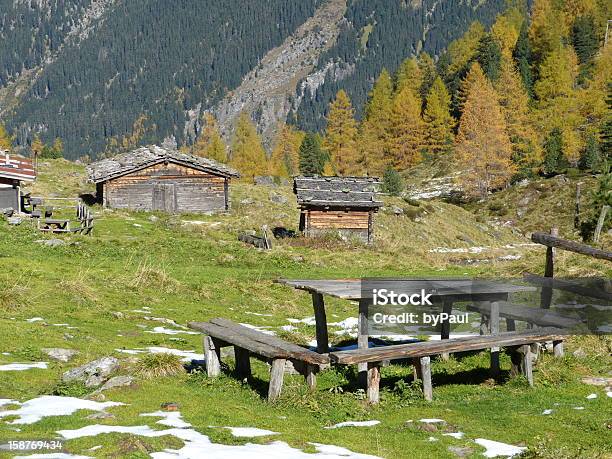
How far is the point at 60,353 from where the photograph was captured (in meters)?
13.7

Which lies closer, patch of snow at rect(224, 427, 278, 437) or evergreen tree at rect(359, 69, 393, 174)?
patch of snow at rect(224, 427, 278, 437)

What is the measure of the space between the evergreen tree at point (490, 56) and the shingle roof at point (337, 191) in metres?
55.8

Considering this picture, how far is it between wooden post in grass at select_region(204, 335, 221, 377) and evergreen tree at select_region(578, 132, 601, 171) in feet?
210

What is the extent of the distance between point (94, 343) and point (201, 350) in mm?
2107

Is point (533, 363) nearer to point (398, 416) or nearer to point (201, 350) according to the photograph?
point (398, 416)

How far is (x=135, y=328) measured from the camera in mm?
17016

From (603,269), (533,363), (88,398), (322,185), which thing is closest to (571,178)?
(322,185)

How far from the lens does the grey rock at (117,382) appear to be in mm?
11512

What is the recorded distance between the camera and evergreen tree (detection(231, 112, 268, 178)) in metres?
97.3

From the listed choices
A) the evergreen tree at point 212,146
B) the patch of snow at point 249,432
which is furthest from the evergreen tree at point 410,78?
the patch of snow at point 249,432

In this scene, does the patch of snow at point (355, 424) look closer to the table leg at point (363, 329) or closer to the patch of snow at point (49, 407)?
the table leg at point (363, 329)

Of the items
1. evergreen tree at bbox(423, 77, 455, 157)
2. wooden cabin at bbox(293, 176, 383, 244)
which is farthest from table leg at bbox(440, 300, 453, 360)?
evergreen tree at bbox(423, 77, 455, 157)

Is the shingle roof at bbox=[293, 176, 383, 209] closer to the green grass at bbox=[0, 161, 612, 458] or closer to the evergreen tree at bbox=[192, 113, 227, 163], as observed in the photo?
the green grass at bbox=[0, 161, 612, 458]

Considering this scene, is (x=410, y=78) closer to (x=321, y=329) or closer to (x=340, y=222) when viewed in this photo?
(x=340, y=222)
